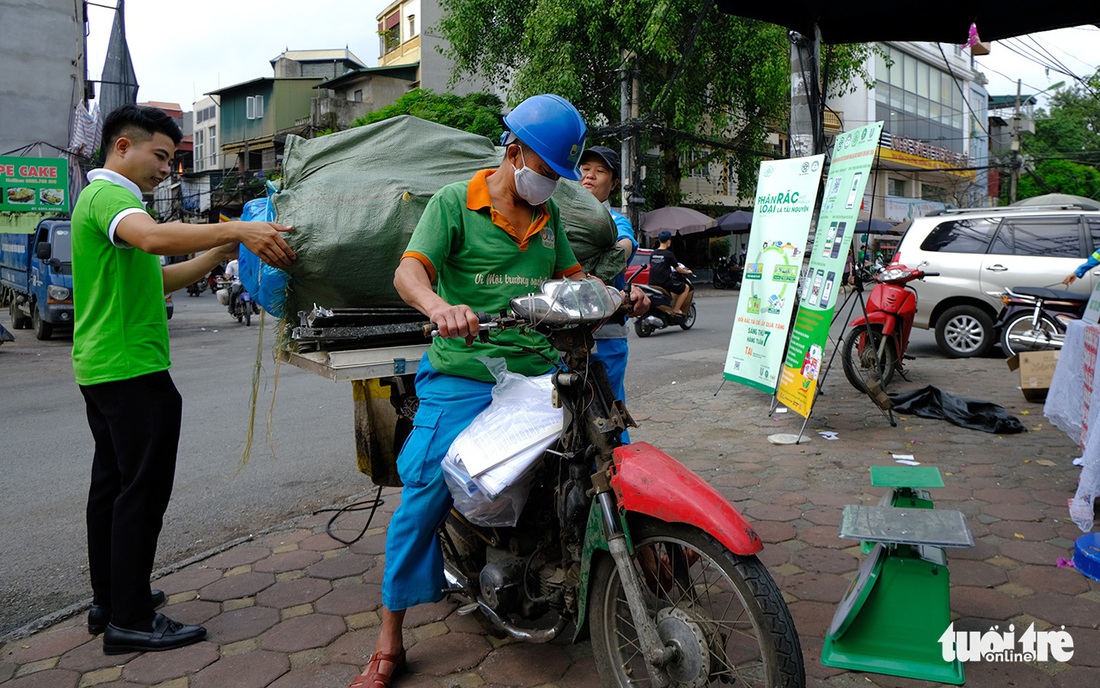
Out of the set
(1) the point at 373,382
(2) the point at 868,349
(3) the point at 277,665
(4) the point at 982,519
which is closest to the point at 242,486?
(1) the point at 373,382

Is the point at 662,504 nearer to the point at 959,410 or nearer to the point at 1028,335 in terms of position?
the point at 959,410

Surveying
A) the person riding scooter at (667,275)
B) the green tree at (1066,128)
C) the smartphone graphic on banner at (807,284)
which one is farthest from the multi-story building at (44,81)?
the green tree at (1066,128)

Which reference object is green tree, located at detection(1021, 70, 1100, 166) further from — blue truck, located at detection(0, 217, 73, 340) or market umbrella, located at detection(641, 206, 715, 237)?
blue truck, located at detection(0, 217, 73, 340)

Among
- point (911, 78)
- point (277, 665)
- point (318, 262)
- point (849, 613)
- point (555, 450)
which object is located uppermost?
point (911, 78)

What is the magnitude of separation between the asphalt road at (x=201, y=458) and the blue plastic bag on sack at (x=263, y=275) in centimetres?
19

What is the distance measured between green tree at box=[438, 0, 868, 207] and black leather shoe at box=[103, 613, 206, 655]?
15.2 meters

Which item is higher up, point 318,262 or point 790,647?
point 318,262

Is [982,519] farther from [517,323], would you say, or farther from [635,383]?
[635,383]

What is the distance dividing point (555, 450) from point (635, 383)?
6.33 m

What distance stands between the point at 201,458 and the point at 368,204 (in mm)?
3539

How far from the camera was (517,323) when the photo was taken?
212 cm

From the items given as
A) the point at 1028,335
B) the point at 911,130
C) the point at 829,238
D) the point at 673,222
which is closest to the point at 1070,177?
the point at 911,130

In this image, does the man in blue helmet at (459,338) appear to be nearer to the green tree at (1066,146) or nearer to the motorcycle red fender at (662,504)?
the motorcycle red fender at (662,504)

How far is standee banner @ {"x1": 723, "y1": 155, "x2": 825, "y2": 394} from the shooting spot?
6141mm
